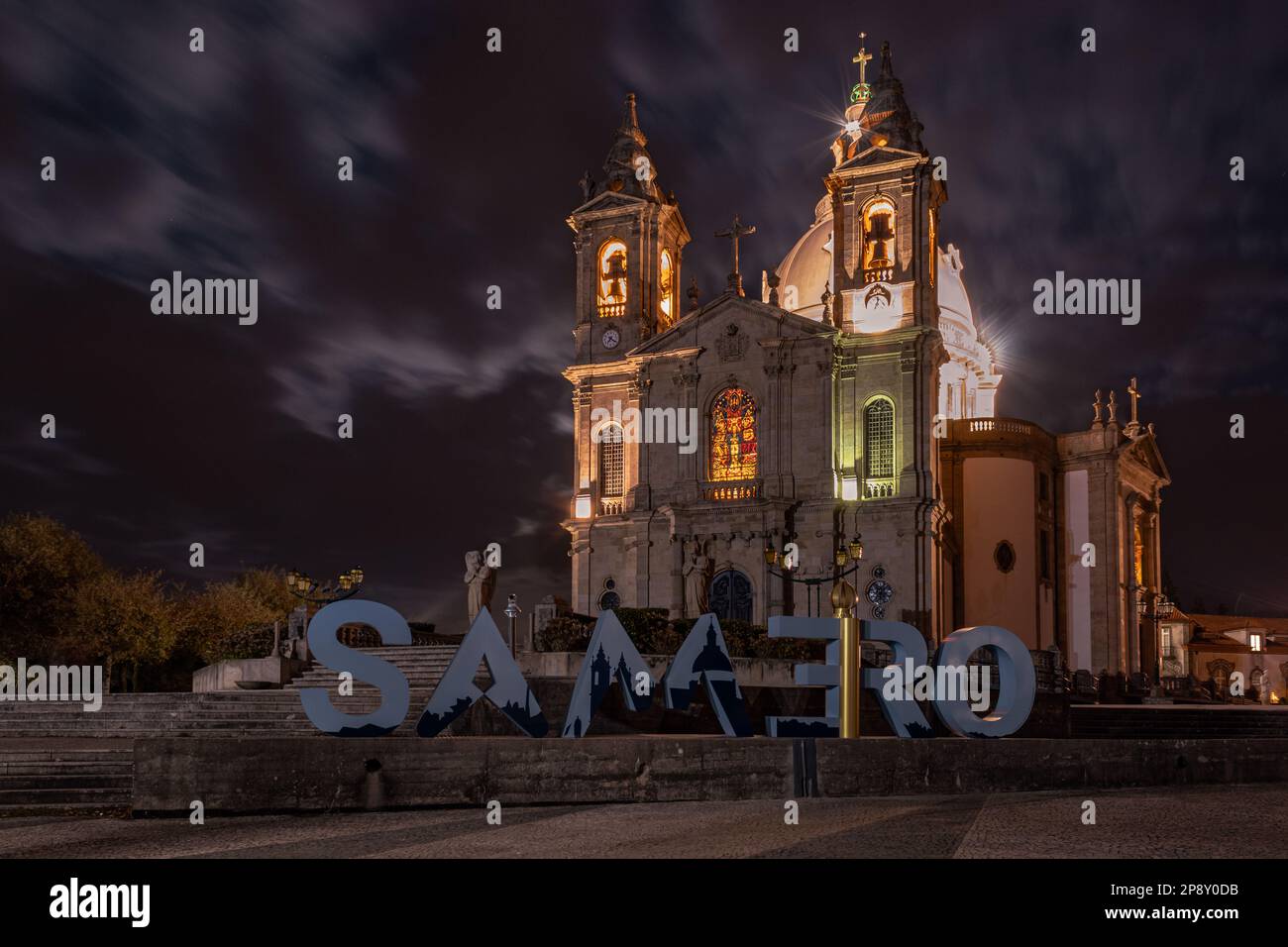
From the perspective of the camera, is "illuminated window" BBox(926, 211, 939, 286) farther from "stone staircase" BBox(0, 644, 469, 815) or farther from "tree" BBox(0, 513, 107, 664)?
"tree" BBox(0, 513, 107, 664)

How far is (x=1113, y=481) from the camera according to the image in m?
48.7

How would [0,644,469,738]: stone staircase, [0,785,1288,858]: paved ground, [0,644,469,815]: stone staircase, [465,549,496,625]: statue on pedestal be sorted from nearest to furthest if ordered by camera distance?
1. [0,785,1288,858]: paved ground
2. [0,644,469,815]: stone staircase
3. [0,644,469,738]: stone staircase
4. [465,549,496,625]: statue on pedestal

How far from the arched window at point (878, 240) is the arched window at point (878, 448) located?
16.0 feet

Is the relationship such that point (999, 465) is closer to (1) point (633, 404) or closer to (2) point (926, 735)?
(1) point (633, 404)

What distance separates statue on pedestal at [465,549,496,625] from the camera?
2650 centimetres

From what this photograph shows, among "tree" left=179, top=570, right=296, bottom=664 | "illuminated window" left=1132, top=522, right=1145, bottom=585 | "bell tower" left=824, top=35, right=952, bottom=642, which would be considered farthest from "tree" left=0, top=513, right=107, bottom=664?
"illuminated window" left=1132, top=522, right=1145, bottom=585

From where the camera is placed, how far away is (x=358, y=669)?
48.7ft

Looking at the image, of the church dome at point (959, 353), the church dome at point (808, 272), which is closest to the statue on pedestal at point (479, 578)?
the church dome at point (808, 272)

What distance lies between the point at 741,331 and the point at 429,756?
33100mm

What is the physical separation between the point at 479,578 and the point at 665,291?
2626 centimetres

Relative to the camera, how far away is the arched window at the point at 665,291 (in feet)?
162

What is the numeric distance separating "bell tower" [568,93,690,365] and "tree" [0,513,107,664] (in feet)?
65.6

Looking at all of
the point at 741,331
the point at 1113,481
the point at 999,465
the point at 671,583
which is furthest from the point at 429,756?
the point at 1113,481
